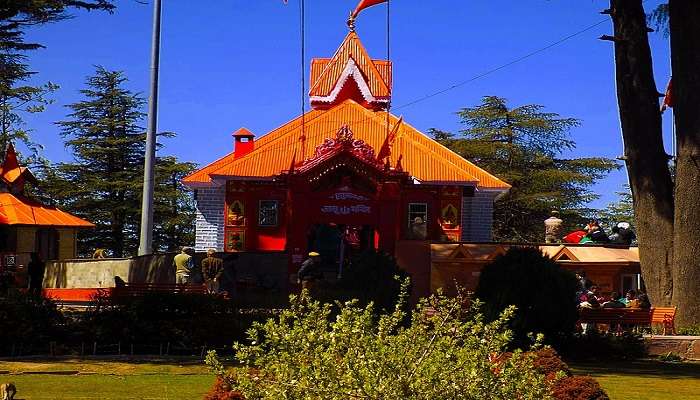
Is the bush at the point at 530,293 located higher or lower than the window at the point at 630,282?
lower

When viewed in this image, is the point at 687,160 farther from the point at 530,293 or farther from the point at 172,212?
the point at 172,212

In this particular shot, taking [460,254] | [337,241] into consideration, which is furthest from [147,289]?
[337,241]

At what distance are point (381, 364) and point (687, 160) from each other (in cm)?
1478

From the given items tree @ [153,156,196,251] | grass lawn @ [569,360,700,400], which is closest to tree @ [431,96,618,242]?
tree @ [153,156,196,251]

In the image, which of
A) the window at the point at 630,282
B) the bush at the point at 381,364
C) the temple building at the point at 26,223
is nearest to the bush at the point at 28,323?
the bush at the point at 381,364

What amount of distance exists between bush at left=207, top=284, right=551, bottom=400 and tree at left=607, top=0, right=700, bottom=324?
43.8 ft

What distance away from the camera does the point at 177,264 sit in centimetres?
2530

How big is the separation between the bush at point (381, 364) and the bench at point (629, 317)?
1223cm

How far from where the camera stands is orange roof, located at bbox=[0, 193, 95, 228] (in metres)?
37.0

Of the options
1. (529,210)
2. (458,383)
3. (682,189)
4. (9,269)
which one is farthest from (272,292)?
(529,210)

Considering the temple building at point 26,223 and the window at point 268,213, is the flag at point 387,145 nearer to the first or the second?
the window at point 268,213

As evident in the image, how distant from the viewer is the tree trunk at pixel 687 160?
19.5 m

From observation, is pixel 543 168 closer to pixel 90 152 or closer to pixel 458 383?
pixel 90 152

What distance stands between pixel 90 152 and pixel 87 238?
5215mm
